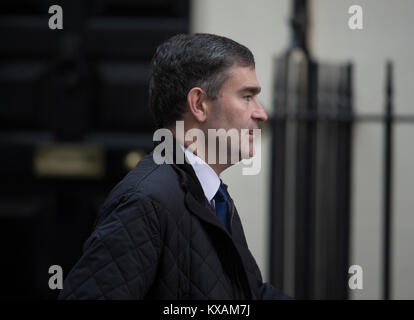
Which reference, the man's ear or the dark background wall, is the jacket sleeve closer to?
the man's ear

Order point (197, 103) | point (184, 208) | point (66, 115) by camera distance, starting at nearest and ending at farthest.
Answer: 1. point (184, 208)
2. point (197, 103)
3. point (66, 115)

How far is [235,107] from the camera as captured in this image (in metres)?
1.60

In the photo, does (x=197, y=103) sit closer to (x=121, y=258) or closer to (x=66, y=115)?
(x=121, y=258)

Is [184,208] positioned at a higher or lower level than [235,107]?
lower

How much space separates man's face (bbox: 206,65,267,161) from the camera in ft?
5.23

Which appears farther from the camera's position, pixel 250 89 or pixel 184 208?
→ pixel 250 89

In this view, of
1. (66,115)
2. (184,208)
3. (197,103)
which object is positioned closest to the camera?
(184,208)

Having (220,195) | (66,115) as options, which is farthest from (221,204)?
(66,115)

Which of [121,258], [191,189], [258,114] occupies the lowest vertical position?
[121,258]

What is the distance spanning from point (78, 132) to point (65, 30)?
48 cm

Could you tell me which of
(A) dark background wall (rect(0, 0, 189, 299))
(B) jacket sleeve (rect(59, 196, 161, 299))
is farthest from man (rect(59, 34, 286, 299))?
(A) dark background wall (rect(0, 0, 189, 299))

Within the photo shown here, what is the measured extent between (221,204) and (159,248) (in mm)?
290

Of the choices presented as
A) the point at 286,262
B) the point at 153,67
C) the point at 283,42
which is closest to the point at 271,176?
the point at 286,262

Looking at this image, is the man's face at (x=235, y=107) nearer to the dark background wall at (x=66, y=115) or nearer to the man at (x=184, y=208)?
the man at (x=184, y=208)
